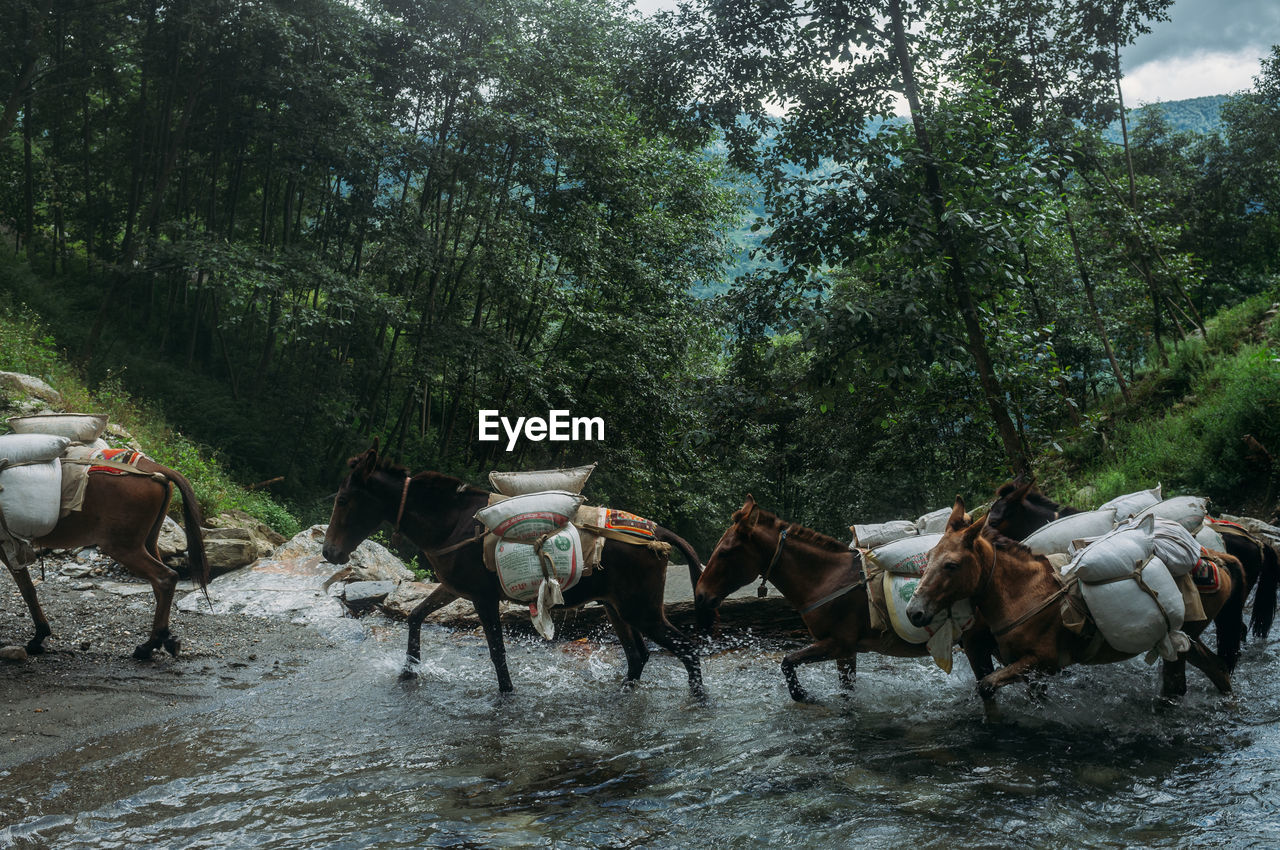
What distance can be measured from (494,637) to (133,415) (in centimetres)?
1087

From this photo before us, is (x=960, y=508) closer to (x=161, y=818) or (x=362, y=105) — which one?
(x=161, y=818)

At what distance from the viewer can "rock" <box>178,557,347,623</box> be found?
9734mm

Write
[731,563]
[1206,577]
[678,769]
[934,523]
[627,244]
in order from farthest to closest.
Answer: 1. [627,244]
2. [934,523]
3. [731,563]
4. [1206,577]
5. [678,769]

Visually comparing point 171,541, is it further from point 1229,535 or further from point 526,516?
point 1229,535

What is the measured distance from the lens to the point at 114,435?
11727 millimetres

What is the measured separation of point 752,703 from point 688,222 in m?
19.6

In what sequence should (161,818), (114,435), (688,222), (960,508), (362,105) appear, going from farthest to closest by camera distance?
(688,222) → (362,105) → (114,435) → (960,508) → (161,818)

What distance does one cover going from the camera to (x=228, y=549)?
10961 mm

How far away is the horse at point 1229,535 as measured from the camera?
6812mm

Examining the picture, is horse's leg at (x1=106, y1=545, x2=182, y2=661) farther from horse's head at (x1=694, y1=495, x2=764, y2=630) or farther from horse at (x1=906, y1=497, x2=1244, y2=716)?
horse at (x1=906, y1=497, x2=1244, y2=716)

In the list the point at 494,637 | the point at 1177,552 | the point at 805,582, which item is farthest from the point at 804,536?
the point at 494,637

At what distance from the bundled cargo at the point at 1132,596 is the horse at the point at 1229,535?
149cm

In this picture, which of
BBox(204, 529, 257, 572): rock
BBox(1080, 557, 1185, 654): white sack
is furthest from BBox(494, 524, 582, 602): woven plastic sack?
BBox(204, 529, 257, 572): rock

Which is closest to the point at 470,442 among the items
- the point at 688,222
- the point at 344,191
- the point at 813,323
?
the point at 344,191
